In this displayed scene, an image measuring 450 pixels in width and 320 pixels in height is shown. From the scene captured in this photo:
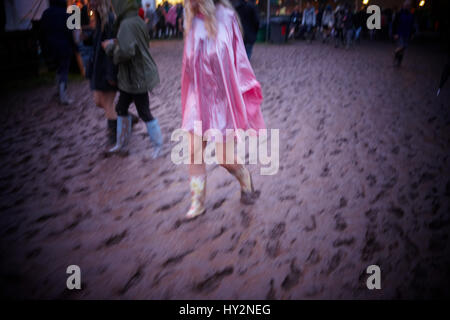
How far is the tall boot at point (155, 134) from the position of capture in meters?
3.87

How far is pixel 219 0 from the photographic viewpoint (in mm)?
2404

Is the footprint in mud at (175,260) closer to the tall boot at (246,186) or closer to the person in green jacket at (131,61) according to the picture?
the tall boot at (246,186)

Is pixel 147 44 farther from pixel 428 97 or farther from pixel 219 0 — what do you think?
pixel 428 97

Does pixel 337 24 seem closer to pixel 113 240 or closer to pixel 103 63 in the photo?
pixel 103 63

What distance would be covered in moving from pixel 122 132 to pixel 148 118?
1.65 ft

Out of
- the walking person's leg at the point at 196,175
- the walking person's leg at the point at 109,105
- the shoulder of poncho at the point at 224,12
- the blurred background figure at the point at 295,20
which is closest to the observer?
the shoulder of poncho at the point at 224,12

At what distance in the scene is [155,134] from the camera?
3.97 m

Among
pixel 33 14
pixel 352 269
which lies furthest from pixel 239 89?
pixel 33 14

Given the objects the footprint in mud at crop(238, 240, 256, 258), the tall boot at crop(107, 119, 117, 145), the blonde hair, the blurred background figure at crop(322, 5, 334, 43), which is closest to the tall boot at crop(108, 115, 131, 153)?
the tall boot at crop(107, 119, 117, 145)

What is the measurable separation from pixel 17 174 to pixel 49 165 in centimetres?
37

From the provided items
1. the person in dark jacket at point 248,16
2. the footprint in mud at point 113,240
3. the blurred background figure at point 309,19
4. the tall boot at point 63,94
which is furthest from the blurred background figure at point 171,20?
the footprint in mud at point 113,240

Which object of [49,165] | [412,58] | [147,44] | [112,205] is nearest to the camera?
[112,205]

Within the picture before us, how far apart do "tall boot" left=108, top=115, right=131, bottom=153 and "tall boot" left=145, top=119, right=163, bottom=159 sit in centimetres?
33
